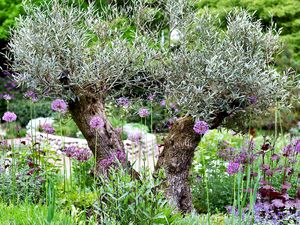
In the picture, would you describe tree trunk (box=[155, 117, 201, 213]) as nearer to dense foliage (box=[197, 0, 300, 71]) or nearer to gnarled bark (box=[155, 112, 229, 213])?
gnarled bark (box=[155, 112, 229, 213])

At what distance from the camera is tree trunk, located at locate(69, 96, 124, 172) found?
4.94 meters

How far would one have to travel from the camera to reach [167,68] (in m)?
4.95

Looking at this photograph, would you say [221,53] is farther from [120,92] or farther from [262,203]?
[262,203]

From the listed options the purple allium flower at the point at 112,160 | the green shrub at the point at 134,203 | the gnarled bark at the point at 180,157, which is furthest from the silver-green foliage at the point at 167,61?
the green shrub at the point at 134,203

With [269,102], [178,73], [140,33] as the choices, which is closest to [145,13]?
[140,33]

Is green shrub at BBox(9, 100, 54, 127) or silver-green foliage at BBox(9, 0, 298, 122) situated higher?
silver-green foliage at BBox(9, 0, 298, 122)

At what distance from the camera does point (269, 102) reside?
189 inches

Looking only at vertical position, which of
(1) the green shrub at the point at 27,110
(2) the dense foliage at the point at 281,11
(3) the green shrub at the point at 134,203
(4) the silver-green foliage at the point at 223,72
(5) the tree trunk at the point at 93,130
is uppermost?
(2) the dense foliage at the point at 281,11

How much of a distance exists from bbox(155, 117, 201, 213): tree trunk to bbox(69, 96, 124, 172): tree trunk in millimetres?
456

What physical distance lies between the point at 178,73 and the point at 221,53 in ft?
1.31

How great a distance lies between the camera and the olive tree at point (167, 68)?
454 centimetres

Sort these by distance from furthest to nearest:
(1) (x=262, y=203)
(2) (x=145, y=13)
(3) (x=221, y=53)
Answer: (2) (x=145, y=13) → (3) (x=221, y=53) → (1) (x=262, y=203)

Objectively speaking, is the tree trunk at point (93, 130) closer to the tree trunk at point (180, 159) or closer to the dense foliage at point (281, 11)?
the tree trunk at point (180, 159)

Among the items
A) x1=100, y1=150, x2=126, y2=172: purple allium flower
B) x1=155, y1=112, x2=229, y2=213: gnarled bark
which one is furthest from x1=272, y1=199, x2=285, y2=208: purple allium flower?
x1=100, y1=150, x2=126, y2=172: purple allium flower
